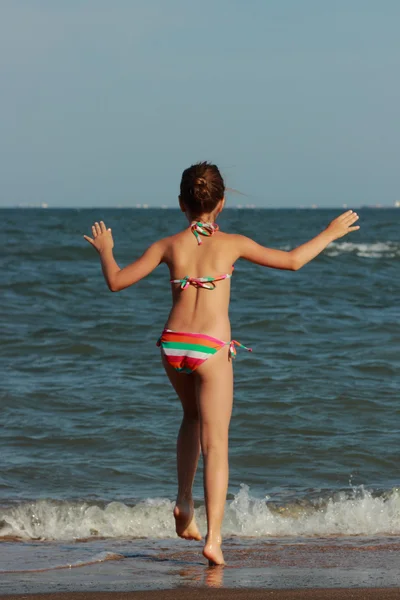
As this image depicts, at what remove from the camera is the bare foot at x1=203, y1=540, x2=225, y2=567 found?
3.89m

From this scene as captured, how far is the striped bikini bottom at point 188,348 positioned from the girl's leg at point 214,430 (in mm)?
26

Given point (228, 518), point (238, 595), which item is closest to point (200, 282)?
point (238, 595)

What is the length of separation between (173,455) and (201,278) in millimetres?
3268

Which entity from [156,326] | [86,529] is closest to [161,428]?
[86,529]

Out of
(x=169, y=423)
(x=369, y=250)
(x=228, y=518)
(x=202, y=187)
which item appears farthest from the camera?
(x=369, y=250)

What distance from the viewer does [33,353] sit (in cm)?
1102

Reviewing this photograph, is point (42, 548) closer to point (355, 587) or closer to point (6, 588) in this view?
point (6, 588)

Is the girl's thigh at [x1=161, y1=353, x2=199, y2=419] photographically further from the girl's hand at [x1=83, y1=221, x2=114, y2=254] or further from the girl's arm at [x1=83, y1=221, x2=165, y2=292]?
the girl's hand at [x1=83, y1=221, x2=114, y2=254]

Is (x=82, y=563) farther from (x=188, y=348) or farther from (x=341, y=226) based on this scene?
(x=341, y=226)

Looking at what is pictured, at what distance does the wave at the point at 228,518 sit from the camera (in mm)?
5191

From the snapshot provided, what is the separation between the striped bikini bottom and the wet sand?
2.92ft

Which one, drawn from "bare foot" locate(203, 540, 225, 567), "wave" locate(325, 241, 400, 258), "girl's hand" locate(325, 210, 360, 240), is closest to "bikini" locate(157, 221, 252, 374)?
"girl's hand" locate(325, 210, 360, 240)

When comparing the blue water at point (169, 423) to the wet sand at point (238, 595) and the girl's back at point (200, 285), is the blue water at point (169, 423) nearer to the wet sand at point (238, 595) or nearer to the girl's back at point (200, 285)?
the girl's back at point (200, 285)

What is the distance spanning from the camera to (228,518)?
18.0ft
